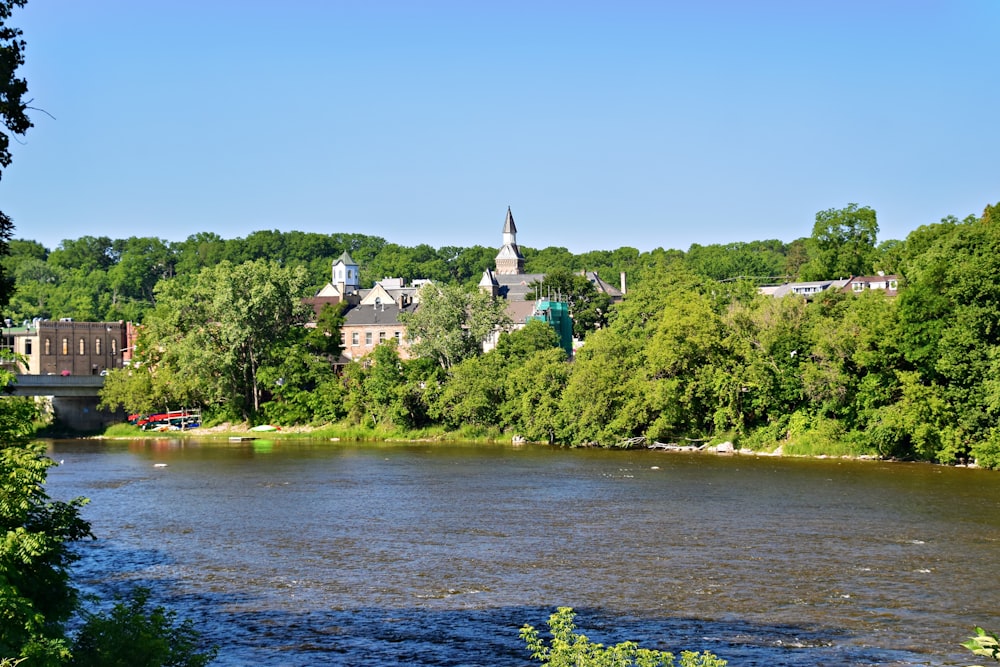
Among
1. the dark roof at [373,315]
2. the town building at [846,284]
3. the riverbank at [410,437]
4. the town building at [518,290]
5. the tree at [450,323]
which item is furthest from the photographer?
the dark roof at [373,315]

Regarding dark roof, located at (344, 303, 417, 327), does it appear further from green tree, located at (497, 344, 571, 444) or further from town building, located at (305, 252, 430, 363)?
green tree, located at (497, 344, 571, 444)

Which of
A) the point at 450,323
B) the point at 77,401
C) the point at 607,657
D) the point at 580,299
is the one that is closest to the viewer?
the point at 607,657

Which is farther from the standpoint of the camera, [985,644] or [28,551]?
[28,551]

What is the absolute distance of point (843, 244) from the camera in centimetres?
12175

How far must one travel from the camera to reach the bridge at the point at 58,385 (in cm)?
8919

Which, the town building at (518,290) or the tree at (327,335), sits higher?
the town building at (518,290)

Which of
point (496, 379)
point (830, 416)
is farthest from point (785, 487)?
point (496, 379)

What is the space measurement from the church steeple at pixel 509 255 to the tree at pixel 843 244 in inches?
3096

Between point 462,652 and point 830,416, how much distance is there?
4334cm

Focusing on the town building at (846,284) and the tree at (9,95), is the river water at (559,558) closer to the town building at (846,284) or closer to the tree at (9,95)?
the tree at (9,95)

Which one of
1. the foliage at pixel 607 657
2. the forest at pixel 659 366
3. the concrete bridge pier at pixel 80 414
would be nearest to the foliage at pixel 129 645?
the foliage at pixel 607 657

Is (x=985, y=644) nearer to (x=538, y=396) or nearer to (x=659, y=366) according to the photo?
(x=659, y=366)

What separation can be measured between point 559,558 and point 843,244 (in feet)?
319

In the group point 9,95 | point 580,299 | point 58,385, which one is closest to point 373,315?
point 580,299
